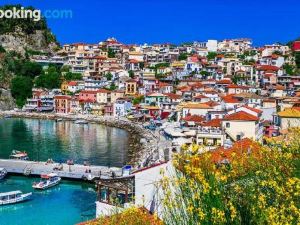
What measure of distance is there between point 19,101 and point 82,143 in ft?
88.7

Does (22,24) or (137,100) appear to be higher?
(22,24)

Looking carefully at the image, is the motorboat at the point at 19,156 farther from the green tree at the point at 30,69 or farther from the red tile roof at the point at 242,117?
the green tree at the point at 30,69

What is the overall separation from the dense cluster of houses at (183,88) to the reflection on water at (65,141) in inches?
176

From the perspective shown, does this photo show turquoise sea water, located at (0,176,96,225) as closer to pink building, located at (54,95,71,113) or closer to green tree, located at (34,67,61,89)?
pink building, located at (54,95,71,113)

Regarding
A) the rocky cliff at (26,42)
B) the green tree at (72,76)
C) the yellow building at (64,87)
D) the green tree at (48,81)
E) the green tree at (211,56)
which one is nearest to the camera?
the yellow building at (64,87)

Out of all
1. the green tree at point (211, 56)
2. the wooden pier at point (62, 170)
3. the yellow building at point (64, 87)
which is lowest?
the wooden pier at point (62, 170)

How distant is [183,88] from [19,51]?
28.8m

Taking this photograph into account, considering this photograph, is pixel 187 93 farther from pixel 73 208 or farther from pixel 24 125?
pixel 73 208

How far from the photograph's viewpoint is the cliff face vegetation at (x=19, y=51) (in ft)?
209

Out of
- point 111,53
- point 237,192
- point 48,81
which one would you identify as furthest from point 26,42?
point 237,192

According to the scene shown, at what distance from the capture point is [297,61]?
64.4 metres

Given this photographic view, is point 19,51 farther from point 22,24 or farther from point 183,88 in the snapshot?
point 183,88

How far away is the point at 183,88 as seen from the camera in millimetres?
55750

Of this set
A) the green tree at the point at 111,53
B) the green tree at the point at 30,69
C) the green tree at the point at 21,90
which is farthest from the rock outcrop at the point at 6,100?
the green tree at the point at 111,53
